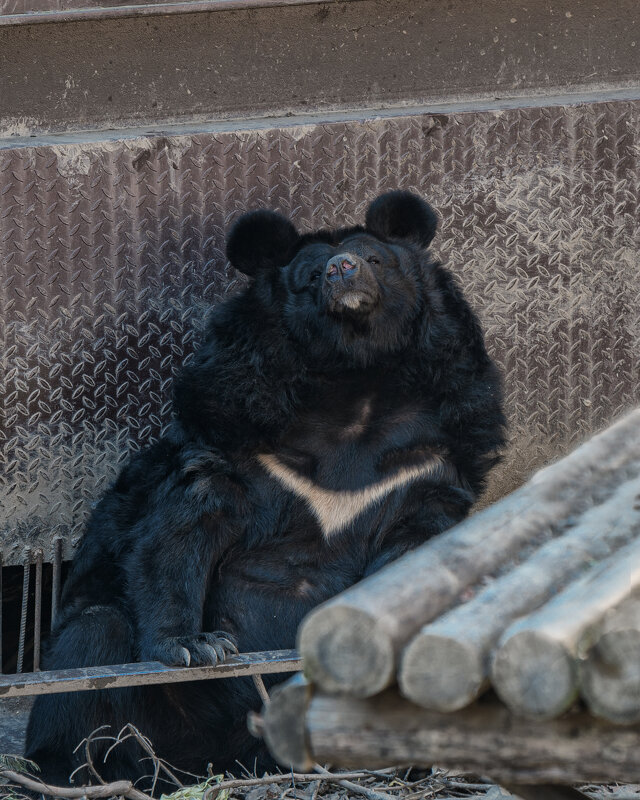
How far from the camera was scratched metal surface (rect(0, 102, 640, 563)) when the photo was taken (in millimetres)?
4957

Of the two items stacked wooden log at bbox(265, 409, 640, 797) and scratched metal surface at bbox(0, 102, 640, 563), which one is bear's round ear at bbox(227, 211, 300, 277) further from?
stacked wooden log at bbox(265, 409, 640, 797)


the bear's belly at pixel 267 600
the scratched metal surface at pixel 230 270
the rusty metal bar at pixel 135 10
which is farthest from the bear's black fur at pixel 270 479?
the rusty metal bar at pixel 135 10

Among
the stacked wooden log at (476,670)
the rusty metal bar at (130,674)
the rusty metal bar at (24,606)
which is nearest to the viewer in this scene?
the stacked wooden log at (476,670)

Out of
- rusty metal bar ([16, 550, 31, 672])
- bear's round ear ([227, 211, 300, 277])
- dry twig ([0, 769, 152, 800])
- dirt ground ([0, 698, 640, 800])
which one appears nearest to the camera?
dry twig ([0, 769, 152, 800])

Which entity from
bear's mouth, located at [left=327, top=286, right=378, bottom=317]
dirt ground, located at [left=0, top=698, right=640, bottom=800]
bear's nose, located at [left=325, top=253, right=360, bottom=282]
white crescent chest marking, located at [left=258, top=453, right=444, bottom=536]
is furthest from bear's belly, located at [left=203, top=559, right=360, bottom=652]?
bear's nose, located at [left=325, top=253, right=360, bottom=282]

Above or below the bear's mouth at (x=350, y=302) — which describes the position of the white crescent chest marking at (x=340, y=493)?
below

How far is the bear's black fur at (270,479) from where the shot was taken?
3834mm

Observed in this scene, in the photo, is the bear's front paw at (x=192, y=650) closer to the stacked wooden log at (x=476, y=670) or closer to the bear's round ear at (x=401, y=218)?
the bear's round ear at (x=401, y=218)

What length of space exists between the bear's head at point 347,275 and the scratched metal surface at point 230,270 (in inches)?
29.4

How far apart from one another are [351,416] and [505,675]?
95.3 inches

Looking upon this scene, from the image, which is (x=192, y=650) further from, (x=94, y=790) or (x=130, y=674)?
(x=94, y=790)

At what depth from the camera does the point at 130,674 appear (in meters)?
3.48

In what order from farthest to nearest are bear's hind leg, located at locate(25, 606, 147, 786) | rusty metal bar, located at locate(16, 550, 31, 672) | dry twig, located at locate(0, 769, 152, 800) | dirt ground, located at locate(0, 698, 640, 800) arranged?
rusty metal bar, located at locate(16, 550, 31, 672), bear's hind leg, located at locate(25, 606, 147, 786), dirt ground, located at locate(0, 698, 640, 800), dry twig, located at locate(0, 769, 152, 800)

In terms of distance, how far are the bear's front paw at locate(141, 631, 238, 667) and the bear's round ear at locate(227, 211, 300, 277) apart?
→ 1260 mm
